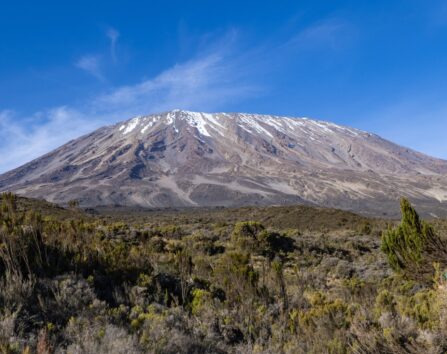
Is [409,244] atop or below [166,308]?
atop

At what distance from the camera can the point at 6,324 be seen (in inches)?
155

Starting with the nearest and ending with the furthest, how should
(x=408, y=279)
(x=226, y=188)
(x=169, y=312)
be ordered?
1. (x=169, y=312)
2. (x=408, y=279)
3. (x=226, y=188)

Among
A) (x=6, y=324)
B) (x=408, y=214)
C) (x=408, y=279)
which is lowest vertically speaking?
(x=408, y=279)

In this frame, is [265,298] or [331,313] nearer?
[331,313]

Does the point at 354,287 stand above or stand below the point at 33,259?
below

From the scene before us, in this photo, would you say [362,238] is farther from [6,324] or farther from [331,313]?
[6,324]

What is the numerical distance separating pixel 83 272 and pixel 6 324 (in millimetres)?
2278

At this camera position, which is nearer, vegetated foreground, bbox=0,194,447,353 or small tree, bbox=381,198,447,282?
vegetated foreground, bbox=0,194,447,353

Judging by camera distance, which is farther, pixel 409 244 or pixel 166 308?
pixel 409 244

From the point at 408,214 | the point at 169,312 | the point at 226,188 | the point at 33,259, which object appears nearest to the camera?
the point at 169,312

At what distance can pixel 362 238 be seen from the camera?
2364cm

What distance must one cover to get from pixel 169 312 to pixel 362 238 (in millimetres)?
20400

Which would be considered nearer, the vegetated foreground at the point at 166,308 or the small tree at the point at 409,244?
the vegetated foreground at the point at 166,308

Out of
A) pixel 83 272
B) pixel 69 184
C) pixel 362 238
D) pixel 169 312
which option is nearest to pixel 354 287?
pixel 169 312
